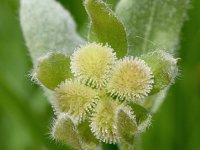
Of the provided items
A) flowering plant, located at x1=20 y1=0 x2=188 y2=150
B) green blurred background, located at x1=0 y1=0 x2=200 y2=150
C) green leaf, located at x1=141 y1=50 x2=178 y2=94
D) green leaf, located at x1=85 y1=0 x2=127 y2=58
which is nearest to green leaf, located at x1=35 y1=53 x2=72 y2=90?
flowering plant, located at x1=20 y1=0 x2=188 y2=150

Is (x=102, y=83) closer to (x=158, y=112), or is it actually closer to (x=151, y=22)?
(x=151, y=22)

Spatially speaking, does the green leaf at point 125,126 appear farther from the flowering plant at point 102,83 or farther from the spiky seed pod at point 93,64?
the spiky seed pod at point 93,64

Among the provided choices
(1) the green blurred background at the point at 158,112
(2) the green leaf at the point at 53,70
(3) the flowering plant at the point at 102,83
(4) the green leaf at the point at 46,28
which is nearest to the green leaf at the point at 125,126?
(3) the flowering plant at the point at 102,83

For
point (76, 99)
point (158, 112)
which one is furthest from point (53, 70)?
point (158, 112)

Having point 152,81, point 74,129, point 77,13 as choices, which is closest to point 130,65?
point 152,81

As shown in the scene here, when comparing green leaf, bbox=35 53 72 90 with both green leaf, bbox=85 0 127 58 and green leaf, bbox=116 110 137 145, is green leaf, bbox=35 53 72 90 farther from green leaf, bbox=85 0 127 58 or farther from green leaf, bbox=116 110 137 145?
green leaf, bbox=116 110 137 145
